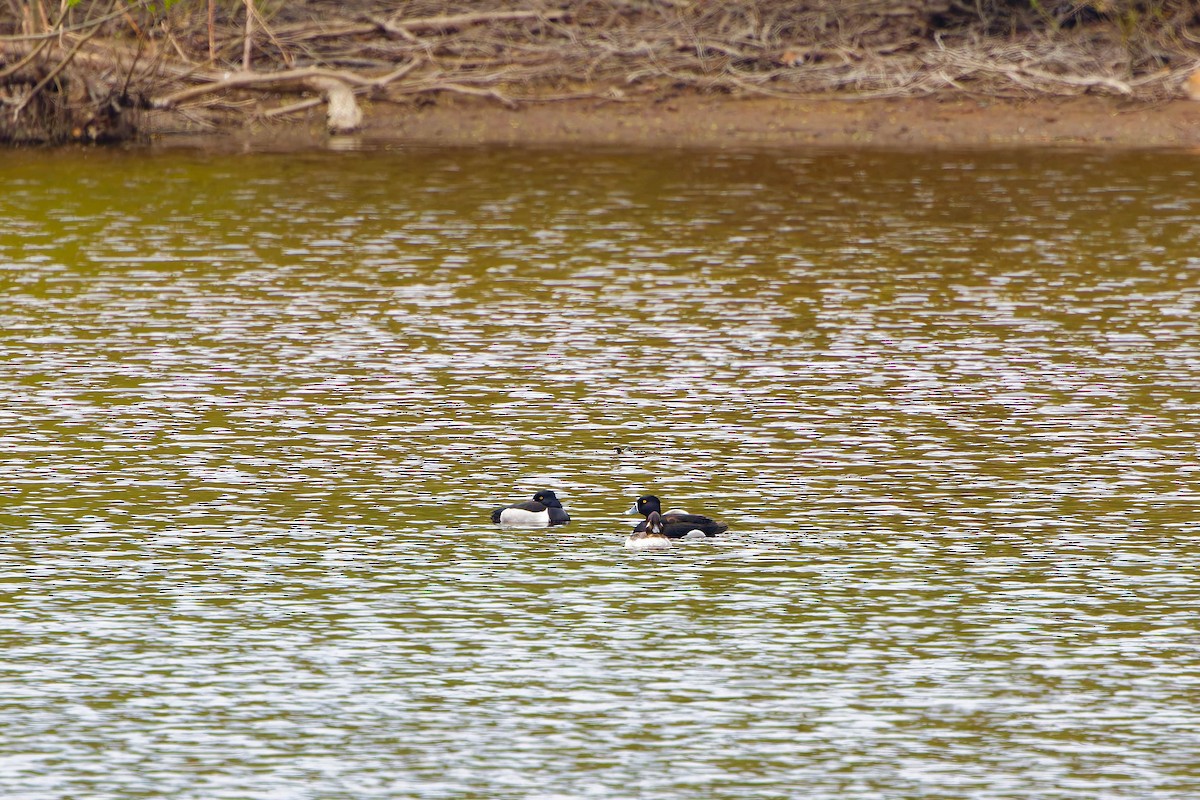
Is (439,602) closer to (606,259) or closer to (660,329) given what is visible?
(660,329)

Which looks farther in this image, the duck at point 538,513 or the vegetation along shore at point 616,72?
the vegetation along shore at point 616,72

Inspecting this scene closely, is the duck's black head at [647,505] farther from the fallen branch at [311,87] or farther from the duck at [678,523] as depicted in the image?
the fallen branch at [311,87]

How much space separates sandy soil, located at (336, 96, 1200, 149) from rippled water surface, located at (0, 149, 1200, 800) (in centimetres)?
649

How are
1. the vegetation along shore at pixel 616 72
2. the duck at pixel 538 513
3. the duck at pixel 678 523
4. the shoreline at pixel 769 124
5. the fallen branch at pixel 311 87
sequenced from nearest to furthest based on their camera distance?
the duck at pixel 678 523 < the duck at pixel 538 513 < the shoreline at pixel 769 124 < the vegetation along shore at pixel 616 72 < the fallen branch at pixel 311 87

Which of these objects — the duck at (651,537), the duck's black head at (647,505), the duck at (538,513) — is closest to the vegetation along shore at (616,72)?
the duck at (538,513)

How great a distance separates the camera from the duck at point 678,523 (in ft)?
42.2

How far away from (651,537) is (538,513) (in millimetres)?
783

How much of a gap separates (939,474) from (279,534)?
14.2ft

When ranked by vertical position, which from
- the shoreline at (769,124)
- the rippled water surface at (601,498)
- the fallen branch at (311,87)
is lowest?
the rippled water surface at (601,498)

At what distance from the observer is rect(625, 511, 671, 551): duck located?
12.7m

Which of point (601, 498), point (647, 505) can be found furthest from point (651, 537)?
point (601, 498)

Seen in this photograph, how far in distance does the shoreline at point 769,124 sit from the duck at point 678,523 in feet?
65.8

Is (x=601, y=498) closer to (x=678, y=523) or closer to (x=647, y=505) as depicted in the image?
(x=647, y=505)

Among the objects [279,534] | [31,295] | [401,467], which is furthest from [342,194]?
[279,534]
